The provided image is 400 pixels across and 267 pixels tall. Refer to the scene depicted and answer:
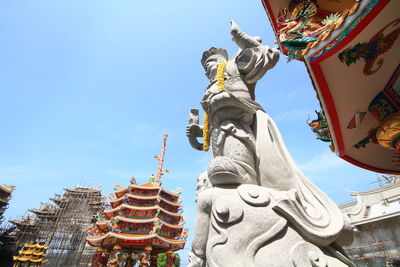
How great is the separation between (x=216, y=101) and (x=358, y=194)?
668 inches

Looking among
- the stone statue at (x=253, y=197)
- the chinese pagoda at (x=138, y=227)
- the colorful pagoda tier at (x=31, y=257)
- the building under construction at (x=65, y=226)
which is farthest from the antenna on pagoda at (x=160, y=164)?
the stone statue at (x=253, y=197)

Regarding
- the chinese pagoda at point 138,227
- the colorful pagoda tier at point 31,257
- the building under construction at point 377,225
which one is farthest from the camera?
the colorful pagoda tier at point 31,257

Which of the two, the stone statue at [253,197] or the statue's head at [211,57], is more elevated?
the statue's head at [211,57]

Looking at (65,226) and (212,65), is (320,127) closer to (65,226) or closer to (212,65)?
(212,65)

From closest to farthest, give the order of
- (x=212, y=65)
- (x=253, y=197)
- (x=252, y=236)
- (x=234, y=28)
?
(x=252, y=236)
(x=253, y=197)
(x=234, y=28)
(x=212, y=65)

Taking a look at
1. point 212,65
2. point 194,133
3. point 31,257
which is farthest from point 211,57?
point 31,257

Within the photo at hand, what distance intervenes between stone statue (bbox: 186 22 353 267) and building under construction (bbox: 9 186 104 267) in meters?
24.7

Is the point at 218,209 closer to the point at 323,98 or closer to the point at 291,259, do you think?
the point at 291,259

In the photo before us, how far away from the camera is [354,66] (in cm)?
403

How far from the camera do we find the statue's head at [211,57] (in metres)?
3.32

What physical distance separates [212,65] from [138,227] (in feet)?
45.2

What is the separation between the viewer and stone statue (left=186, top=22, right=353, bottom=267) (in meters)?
1.68

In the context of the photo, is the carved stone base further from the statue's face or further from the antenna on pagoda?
the antenna on pagoda

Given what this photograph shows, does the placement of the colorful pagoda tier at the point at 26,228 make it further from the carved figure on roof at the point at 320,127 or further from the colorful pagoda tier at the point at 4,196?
the carved figure on roof at the point at 320,127
